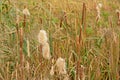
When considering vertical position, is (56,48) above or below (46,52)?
below

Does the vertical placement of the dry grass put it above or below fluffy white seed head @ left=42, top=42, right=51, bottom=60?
below

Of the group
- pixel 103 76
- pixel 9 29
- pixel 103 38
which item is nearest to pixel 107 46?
pixel 103 38

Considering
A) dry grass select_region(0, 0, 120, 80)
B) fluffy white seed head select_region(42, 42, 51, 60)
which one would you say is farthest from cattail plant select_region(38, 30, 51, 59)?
dry grass select_region(0, 0, 120, 80)

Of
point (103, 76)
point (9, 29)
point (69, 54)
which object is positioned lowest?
point (103, 76)

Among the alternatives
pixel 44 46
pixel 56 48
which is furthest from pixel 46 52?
pixel 56 48

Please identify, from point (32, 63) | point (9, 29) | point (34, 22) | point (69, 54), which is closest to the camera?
point (32, 63)

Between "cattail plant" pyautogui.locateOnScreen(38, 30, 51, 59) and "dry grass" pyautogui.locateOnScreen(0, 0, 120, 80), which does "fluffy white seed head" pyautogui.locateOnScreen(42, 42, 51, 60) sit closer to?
"cattail plant" pyautogui.locateOnScreen(38, 30, 51, 59)

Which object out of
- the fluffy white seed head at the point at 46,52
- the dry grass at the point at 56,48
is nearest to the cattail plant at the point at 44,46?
the fluffy white seed head at the point at 46,52

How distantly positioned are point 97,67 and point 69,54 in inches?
6.8

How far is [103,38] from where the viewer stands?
191 centimetres

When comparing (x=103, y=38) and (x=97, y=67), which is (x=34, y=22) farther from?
(x=97, y=67)

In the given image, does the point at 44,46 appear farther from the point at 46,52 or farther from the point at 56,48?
the point at 56,48

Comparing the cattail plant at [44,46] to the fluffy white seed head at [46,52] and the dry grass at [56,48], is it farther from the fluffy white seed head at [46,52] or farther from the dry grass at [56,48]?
the dry grass at [56,48]

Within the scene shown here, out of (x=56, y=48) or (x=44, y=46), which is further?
(x=56, y=48)
